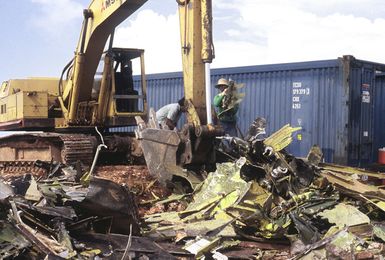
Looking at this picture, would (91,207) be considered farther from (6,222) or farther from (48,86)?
(48,86)

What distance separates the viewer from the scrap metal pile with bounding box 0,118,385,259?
4.50 m

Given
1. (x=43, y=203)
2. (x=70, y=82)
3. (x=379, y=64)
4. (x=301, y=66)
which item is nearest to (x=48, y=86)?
(x=70, y=82)

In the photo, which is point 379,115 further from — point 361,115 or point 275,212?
point 275,212

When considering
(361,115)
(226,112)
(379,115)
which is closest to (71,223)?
(226,112)

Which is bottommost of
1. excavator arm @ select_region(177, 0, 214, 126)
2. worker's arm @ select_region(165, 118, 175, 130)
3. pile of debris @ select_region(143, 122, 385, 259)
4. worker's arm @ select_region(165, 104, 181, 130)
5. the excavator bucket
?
pile of debris @ select_region(143, 122, 385, 259)

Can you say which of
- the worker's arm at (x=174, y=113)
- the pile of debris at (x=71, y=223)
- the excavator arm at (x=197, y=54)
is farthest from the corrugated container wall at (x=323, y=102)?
the pile of debris at (x=71, y=223)

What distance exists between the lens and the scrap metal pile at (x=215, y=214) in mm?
4504

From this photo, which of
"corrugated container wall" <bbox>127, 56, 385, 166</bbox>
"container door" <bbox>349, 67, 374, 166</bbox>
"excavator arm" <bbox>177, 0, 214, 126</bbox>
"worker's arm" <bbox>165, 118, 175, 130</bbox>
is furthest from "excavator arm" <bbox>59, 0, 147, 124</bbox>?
"container door" <bbox>349, 67, 374, 166</bbox>

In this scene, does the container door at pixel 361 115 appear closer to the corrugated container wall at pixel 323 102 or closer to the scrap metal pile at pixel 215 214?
the corrugated container wall at pixel 323 102

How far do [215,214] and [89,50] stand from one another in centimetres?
449

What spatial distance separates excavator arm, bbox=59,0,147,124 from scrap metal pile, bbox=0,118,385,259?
244 cm

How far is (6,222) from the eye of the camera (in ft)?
14.3

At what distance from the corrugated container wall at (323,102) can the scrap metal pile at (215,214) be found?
3.02 metres

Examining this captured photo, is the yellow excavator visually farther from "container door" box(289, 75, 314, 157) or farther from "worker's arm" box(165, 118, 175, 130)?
"container door" box(289, 75, 314, 157)
